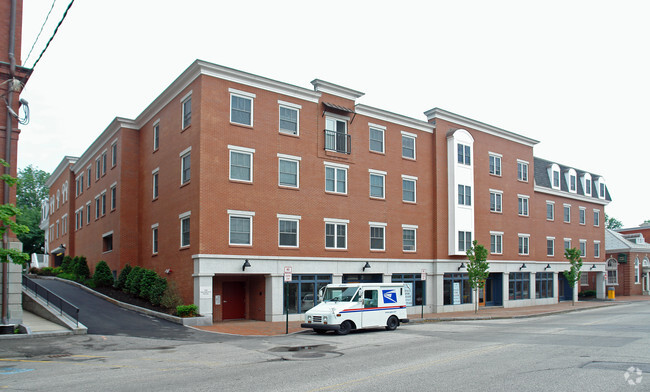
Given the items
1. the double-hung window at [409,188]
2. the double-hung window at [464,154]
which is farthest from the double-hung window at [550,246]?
the double-hung window at [409,188]

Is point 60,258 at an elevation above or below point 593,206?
below

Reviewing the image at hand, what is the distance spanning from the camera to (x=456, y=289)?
38.7m

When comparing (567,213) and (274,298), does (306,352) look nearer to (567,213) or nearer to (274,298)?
(274,298)

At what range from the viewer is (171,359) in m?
15.7

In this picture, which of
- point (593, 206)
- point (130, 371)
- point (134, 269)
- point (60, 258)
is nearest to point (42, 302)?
point (134, 269)

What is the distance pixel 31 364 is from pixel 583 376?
13.7 m

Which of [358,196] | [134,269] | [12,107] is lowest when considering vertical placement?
[134,269]

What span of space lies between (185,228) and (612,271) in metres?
53.6

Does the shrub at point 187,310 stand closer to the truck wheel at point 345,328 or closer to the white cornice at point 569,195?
the truck wheel at point 345,328

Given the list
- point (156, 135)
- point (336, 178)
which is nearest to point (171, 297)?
point (156, 135)

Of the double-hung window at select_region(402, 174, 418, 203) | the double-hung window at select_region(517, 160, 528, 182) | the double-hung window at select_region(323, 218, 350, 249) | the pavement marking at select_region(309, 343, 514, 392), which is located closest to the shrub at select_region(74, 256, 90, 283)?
the double-hung window at select_region(323, 218, 350, 249)

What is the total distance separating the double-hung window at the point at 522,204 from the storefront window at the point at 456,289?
29.9ft

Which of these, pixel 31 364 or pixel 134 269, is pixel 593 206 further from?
pixel 31 364

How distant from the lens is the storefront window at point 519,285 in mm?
44031
